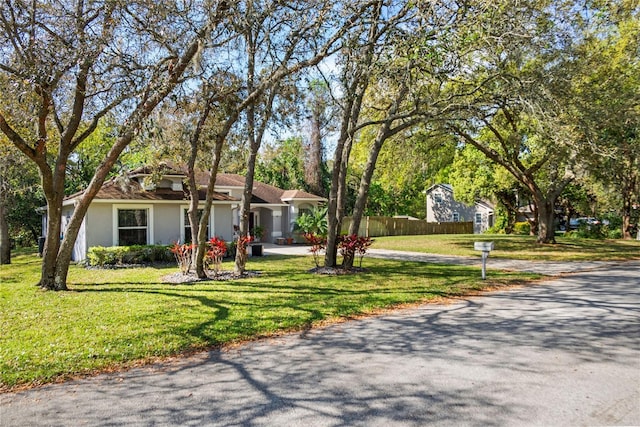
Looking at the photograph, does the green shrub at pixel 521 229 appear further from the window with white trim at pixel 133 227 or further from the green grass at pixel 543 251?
the window with white trim at pixel 133 227

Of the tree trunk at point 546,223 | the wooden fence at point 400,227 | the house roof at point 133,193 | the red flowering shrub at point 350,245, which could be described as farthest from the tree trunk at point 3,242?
the tree trunk at point 546,223

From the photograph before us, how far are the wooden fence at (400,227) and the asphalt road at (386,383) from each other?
24.8 m

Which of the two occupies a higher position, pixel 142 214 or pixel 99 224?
pixel 142 214

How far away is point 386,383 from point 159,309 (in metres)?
5.25

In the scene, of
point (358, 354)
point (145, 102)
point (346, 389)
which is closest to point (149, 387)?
point (346, 389)

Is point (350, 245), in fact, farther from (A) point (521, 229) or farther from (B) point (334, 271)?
(A) point (521, 229)

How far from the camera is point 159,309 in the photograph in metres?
8.42

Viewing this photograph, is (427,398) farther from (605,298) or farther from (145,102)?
(145,102)

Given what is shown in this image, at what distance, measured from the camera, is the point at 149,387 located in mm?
4688

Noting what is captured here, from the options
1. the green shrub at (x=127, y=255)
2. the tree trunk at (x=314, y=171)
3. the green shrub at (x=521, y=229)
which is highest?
the tree trunk at (x=314, y=171)

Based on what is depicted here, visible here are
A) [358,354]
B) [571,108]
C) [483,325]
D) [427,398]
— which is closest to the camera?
[427,398]

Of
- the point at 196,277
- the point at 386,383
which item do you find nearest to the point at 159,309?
the point at 196,277

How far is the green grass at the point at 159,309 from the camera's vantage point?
573 centimetres

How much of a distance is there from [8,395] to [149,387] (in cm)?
136
